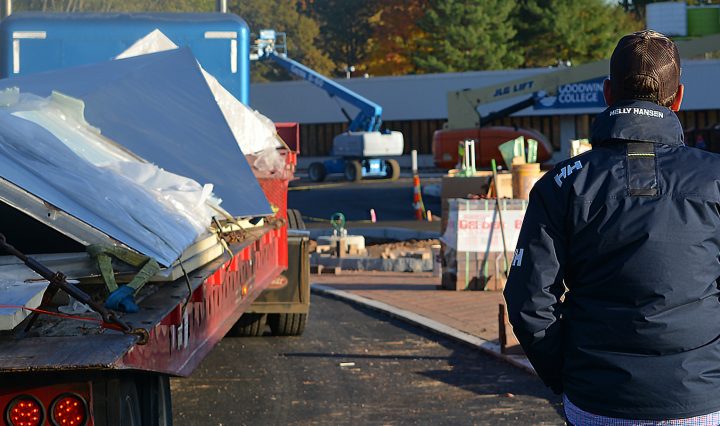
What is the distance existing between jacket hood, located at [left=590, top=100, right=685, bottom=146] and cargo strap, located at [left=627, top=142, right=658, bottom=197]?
0.02 metres

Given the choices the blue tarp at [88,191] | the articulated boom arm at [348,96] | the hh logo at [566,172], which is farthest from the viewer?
the articulated boom arm at [348,96]

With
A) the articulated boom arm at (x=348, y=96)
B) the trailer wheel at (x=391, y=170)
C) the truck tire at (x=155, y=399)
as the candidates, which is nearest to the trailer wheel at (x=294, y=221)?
the truck tire at (x=155, y=399)

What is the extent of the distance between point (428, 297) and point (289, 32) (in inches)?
2874

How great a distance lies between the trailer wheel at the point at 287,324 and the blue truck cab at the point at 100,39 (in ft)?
7.27

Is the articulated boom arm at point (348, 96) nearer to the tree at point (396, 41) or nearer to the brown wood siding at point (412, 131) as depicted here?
the brown wood siding at point (412, 131)

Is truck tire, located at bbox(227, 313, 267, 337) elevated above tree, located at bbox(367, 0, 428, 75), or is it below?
below

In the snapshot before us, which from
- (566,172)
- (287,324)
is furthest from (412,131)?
(566,172)

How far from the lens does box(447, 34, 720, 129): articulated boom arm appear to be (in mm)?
26125

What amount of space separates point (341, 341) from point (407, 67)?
6061 centimetres

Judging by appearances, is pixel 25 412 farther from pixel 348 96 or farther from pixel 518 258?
pixel 348 96

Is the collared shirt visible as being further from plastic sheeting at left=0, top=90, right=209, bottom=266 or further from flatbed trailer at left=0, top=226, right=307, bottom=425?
plastic sheeting at left=0, top=90, right=209, bottom=266

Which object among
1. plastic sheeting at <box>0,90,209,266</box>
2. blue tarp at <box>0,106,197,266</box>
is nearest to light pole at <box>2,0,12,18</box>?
plastic sheeting at <box>0,90,209,266</box>

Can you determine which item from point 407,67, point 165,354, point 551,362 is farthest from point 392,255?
point 407,67

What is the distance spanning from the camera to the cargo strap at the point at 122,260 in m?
4.38
